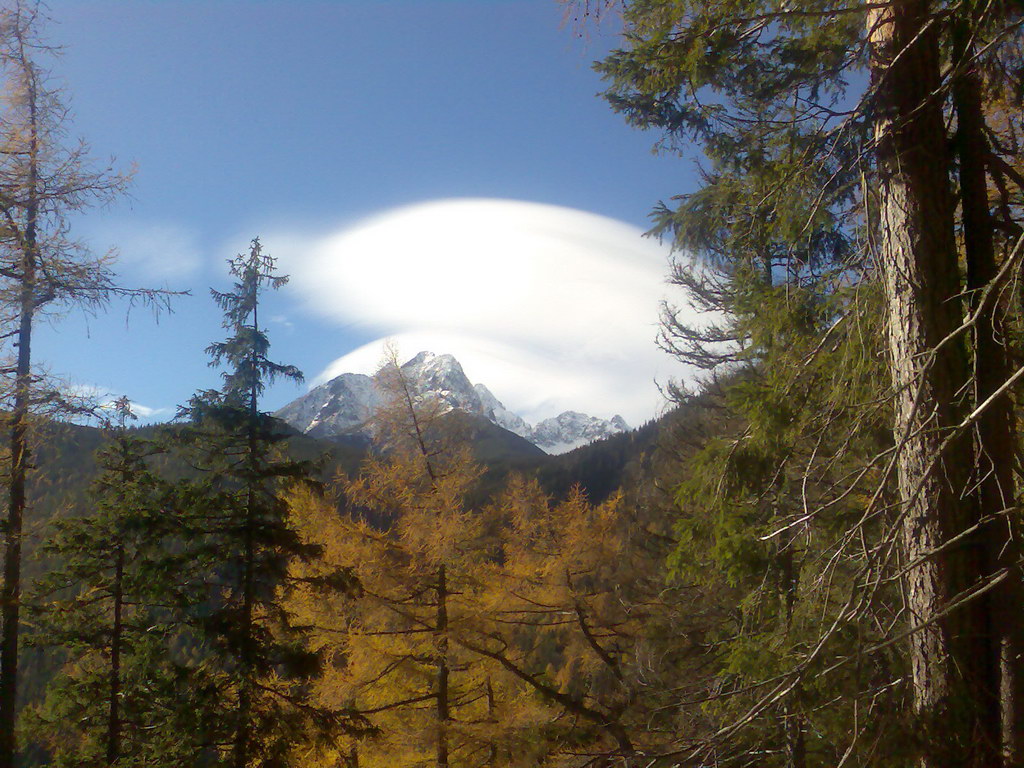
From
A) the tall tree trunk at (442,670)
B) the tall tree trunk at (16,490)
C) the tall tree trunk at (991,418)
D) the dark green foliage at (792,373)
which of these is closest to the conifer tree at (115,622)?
the tall tree trunk at (16,490)

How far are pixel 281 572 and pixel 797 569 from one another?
599cm

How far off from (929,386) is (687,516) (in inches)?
286

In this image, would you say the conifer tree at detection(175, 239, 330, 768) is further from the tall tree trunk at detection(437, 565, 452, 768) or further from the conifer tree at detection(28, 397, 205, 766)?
the tall tree trunk at detection(437, 565, 452, 768)

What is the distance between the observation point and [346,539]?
9.86 meters

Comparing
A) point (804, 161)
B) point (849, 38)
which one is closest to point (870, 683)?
point (804, 161)

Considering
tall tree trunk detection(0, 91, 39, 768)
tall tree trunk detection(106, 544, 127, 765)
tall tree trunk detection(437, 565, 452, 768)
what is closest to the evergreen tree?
tall tree trunk detection(437, 565, 452, 768)

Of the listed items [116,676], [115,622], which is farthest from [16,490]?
[116,676]

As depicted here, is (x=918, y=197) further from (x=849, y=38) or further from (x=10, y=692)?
(x=10, y=692)

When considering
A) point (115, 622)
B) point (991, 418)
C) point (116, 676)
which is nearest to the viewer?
point (991, 418)

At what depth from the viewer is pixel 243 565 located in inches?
343

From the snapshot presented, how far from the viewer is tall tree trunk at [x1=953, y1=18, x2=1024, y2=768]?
2928 mm

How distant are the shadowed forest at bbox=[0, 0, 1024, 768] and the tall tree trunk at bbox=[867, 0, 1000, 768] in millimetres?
15

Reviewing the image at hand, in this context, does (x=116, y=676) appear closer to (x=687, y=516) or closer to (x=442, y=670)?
(x=442, y=670)

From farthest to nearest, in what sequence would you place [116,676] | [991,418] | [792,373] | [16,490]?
1. [116,676]
2. [16,490]
3. [792,373]
4. [991,418]
